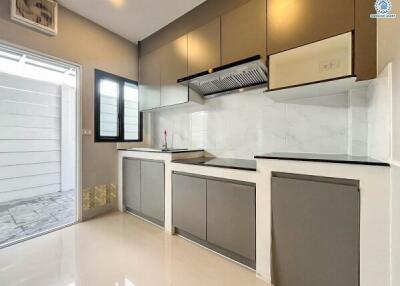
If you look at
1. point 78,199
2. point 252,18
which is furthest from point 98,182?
point 252,18

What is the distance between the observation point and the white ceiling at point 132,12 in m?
2.22

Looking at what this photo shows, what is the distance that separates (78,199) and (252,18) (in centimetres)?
301

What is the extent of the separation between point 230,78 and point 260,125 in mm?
627

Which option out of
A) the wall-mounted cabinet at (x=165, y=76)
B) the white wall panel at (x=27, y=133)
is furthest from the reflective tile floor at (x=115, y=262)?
the white wall panel at (x=27, y=133)

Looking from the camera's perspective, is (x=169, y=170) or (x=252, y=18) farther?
(x=169, y=170)

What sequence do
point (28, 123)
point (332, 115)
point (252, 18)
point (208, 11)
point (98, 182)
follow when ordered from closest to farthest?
point (332, 115), point (252, 18), point (208, 11), point (98, 182), point (28, 123)

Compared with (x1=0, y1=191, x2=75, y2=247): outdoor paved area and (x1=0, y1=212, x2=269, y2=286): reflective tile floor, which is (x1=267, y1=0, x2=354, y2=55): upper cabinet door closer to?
(x1=0, y1=212, x2=269, y2=286): reflective tile floor

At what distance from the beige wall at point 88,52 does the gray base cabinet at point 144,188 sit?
1.12 feet

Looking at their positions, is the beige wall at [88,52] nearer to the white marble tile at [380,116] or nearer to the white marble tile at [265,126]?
the white marble tile at [265,126]

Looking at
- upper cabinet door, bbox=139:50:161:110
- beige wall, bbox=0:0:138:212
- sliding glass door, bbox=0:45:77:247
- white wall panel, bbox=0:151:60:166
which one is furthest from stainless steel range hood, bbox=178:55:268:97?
white wall panel, bbox=0:151:60:166

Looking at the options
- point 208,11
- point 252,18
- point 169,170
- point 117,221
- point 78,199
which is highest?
point 208,11

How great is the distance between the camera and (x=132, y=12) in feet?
7.79

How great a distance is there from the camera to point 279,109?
6.36 ft

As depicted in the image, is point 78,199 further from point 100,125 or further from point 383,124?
point 383,124
